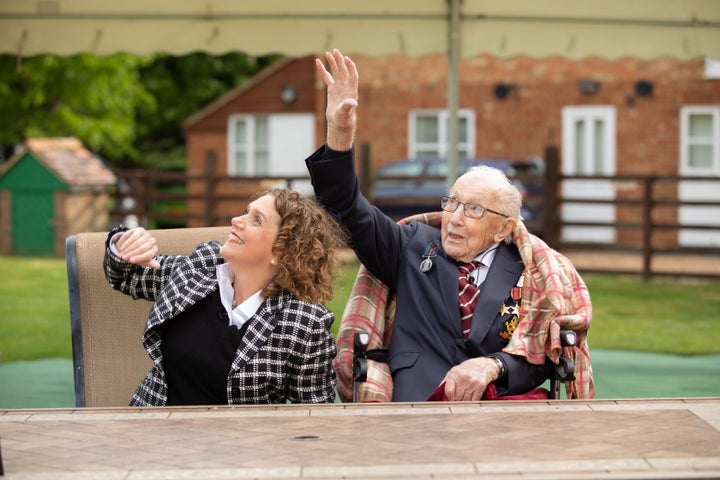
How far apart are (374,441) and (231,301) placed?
100 centimetres

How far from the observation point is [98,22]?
21.4ft

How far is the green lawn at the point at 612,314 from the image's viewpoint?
8305 mm

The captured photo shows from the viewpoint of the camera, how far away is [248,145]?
24359mm

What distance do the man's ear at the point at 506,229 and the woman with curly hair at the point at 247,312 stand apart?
69 centimetres

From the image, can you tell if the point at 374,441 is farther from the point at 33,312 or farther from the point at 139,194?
the point at 139,194

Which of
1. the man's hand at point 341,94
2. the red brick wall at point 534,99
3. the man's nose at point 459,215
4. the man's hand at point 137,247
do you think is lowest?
the man's hand at point 137,247

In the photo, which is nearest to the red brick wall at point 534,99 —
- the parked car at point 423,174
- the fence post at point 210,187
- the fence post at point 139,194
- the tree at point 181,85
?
the parked car at point 423,174

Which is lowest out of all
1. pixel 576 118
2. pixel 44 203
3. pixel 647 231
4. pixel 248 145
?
pixel 647 231

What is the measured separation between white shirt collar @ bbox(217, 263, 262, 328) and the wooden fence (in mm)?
8900

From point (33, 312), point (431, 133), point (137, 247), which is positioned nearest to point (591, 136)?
point (431, 133)

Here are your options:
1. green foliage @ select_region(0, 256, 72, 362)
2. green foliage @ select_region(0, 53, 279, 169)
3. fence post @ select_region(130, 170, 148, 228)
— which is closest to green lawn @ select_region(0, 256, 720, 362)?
green foliage @ select_region(0, 256, 72, 362)

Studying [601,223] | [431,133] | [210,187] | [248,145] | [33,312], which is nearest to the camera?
[33,312]

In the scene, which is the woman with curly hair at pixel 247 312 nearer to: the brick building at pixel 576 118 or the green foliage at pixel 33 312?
the green foliage at pixel 33 312

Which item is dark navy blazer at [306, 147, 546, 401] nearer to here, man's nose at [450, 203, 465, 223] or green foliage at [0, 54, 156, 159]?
man's nose at [450, 203, 465, 223]
